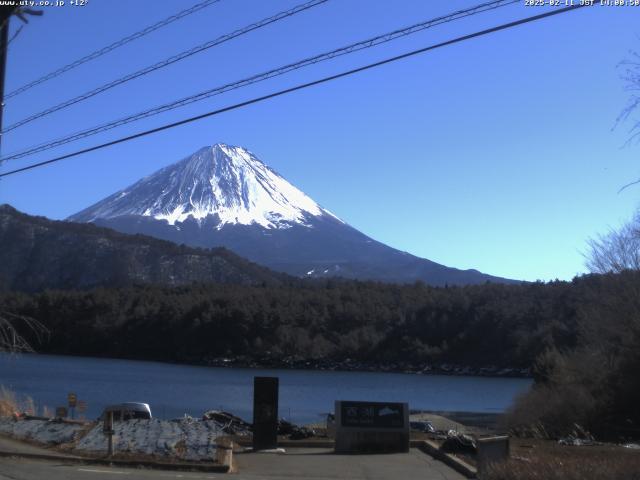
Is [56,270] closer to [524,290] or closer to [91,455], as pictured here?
[524,290]

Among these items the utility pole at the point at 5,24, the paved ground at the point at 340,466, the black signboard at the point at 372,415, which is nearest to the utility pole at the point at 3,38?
the utility pole at the point at 5,24

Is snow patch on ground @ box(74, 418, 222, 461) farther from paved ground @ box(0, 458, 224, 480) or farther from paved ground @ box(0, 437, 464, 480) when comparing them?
paved ground @ box(0, 458, 224, 480)

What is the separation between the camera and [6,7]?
1312 cm

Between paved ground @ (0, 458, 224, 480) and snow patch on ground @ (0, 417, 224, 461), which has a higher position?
snow patch on ground @ (0, 417, 224, 461)

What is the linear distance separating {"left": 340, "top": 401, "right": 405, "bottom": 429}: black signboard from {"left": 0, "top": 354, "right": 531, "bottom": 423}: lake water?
2635 centimetres

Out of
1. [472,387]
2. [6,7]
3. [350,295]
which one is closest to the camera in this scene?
[6,7]

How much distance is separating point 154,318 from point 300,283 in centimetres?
5304

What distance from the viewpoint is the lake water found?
5691 centimetres

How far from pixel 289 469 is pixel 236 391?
59.2 metres

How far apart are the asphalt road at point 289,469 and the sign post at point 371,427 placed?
51 centimetres

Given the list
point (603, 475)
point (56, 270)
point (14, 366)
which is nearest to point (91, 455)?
point (603, 475)

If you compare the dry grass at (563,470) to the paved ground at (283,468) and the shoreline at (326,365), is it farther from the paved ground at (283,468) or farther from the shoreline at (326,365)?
the shoreline at (326,365)

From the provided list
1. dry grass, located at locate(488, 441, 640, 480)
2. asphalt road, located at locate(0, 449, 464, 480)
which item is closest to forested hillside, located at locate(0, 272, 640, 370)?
asphalt road, located at locate(0, 449, 464, 480)

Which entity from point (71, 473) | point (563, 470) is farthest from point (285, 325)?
point (563, 470)
